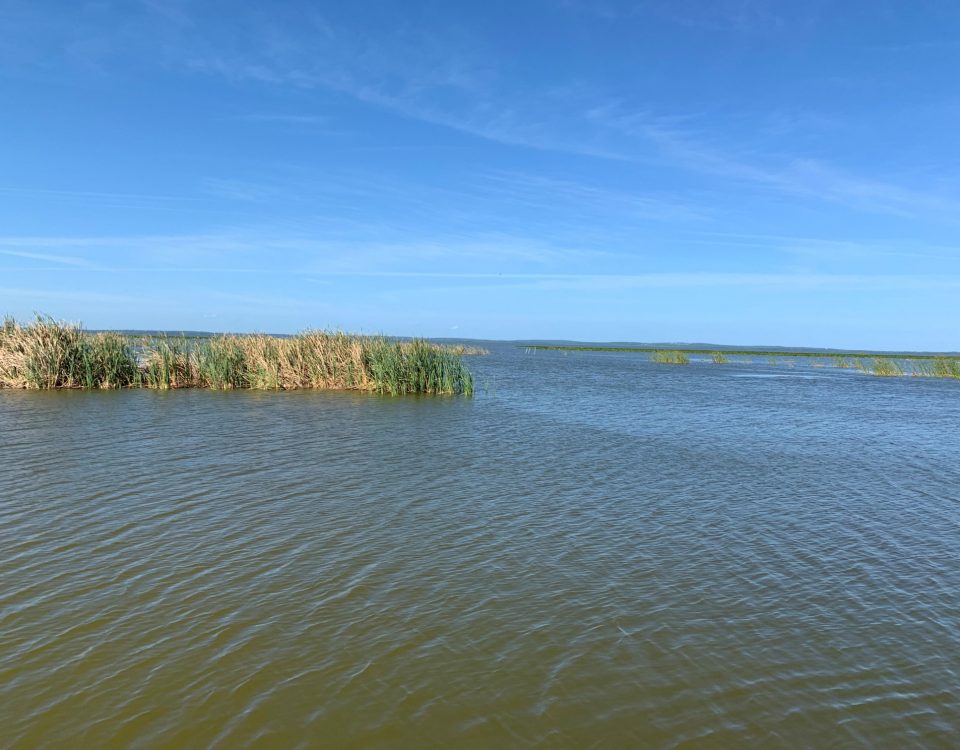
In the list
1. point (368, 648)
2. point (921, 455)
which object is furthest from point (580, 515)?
point (921, 455)

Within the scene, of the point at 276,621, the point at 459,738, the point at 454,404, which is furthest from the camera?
the point at 454,404

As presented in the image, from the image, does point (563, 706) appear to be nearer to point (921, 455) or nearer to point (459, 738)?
point (459, 738)

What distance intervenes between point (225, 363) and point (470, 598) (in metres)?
27.3

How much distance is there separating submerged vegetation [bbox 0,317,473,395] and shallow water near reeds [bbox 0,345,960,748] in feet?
48.8

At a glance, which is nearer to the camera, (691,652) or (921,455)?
(691,652)

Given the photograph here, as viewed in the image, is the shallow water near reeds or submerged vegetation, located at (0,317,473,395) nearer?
the shallow water near reeds

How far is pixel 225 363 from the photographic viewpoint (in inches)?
1241

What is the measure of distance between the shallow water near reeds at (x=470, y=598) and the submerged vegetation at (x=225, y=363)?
48.8ft

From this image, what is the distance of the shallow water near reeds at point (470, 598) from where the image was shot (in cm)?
501

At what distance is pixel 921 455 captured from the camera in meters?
17.3

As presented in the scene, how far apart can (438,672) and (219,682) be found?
1.80 meters

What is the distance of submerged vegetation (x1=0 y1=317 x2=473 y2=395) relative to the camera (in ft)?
94.9

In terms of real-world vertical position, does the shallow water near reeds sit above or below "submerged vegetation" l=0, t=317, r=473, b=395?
below

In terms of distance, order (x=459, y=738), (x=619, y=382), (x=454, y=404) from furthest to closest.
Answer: (x=619, y=382)
(x=454, y=404)
(x=459, y=738)
